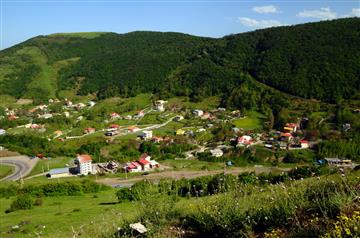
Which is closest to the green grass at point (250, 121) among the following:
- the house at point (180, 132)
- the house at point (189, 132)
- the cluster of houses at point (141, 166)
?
the house at point (189, 132)

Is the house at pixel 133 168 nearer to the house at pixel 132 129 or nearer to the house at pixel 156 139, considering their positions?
the house at pixel 156 139

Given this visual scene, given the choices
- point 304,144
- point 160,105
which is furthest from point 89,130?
point 304,144

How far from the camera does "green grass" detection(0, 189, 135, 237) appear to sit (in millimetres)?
16438

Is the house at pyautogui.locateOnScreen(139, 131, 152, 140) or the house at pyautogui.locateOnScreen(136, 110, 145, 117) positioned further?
the house at pyautogui.locateOnScreen(136, 110, 145, 117)

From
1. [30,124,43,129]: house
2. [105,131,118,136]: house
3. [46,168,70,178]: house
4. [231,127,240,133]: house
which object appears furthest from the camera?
[30,124,43,129]: house

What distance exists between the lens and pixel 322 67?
87.2 meters

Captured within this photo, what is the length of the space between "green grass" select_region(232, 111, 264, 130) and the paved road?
124ft

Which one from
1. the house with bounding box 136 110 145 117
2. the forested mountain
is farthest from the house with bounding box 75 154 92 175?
the forested mountain

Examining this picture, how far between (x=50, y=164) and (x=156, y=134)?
74.7 ft

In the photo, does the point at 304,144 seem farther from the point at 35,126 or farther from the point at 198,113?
the point at 35,126

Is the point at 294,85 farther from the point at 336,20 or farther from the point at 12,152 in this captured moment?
the point at 12,152

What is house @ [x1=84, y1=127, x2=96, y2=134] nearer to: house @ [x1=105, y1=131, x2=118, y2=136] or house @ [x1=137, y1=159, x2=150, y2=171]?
house @ [x1=105, y1=131, x2=118, y2=136]

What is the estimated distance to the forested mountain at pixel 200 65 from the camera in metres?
86.4

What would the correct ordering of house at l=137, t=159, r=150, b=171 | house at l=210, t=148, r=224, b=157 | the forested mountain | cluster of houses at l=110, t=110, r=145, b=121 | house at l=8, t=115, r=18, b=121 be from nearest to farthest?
house at l=137, t=159, r=150, b=171 → house at l=210, t=148, r=224, b=157 → the forested mountain → cluster of houses at l=110, t=110, r=145, b=121 → house at l=8, t=115, r=18, b=121
